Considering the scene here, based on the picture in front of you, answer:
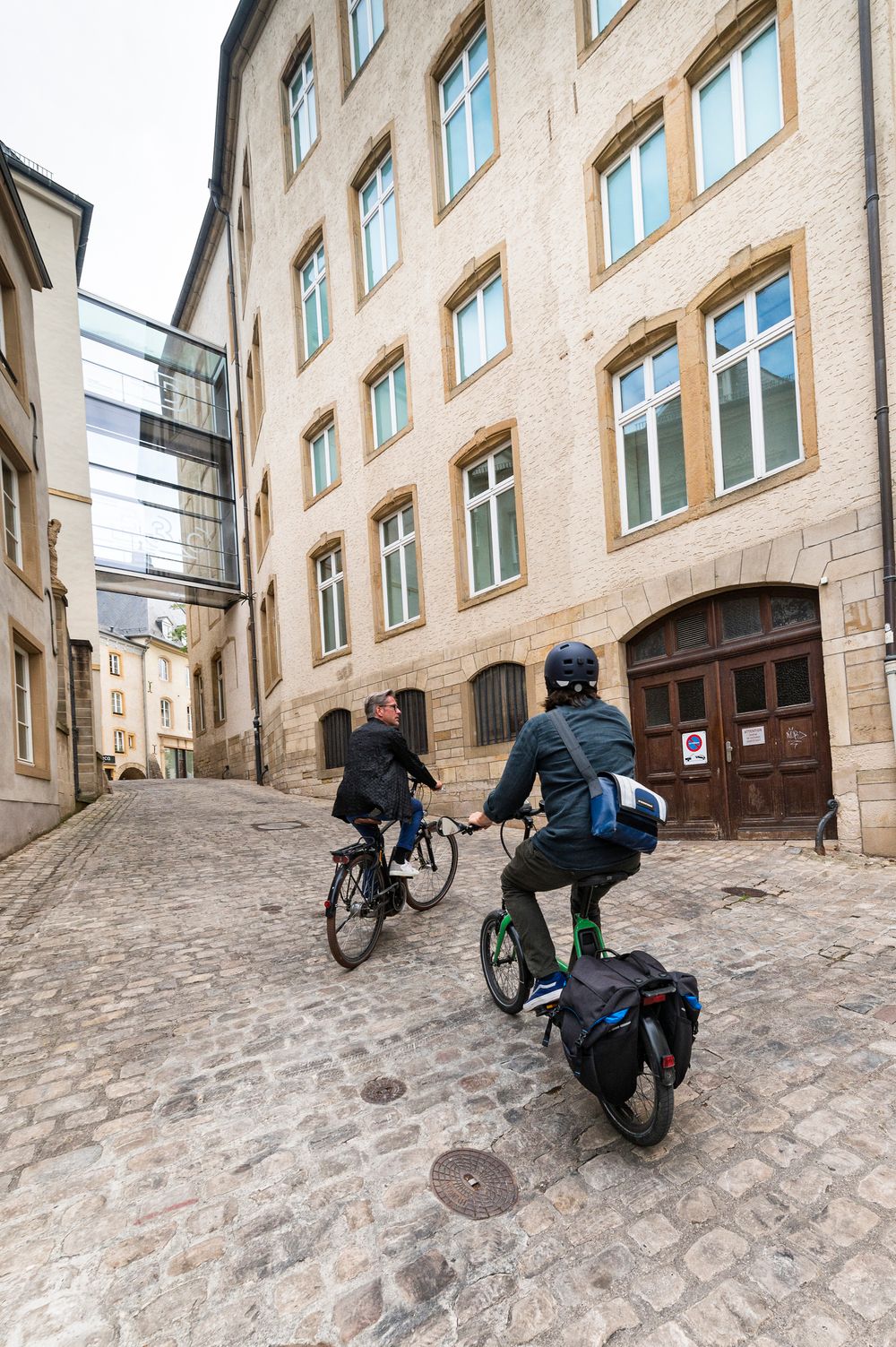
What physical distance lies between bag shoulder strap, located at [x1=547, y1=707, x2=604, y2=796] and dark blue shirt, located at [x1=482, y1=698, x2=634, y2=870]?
0.02 metres

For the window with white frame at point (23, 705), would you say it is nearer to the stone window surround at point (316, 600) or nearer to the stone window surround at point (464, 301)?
the stone window surround at point (316, 600)

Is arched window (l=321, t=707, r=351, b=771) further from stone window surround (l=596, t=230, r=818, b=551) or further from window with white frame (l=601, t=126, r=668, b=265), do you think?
window with white frame (l=601, t=126, r=668, b=265)

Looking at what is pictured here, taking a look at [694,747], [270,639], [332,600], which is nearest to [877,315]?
[694,747]

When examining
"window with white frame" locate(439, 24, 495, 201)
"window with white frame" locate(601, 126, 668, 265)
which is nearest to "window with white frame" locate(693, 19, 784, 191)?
"window with white frame" locate(601, 126, 668, 265)

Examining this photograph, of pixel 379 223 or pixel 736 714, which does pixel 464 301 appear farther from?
pixel 736 714

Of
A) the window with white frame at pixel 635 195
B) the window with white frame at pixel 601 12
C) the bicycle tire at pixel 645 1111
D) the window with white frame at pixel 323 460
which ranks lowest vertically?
the bicycle tire at pixel 645 1111

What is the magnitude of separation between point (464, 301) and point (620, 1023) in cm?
1307

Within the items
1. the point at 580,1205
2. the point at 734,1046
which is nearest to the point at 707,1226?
the point at 580,1205

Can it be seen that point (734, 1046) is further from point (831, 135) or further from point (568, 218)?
point (568, 218)

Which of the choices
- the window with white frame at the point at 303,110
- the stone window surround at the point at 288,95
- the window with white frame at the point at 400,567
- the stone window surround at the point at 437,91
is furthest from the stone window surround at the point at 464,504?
the window with white frame at the point at 303,110

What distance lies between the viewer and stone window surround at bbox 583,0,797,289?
7.85 meters

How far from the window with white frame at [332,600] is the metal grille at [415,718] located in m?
3.02

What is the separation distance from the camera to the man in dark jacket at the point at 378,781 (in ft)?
16.5

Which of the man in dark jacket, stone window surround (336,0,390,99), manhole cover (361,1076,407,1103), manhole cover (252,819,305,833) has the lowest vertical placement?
manhole cover (252,819,305,833)
